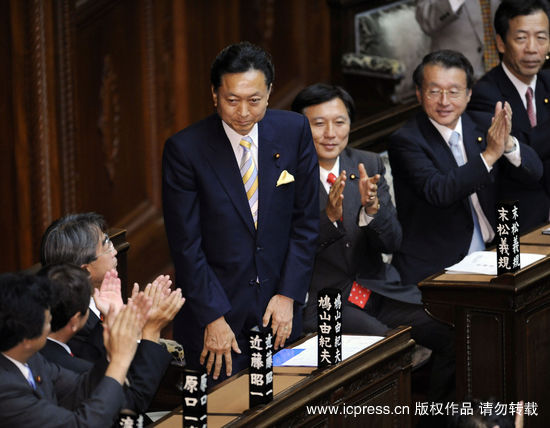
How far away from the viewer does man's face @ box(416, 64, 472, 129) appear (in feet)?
15.6

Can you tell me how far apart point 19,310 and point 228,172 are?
3.82ft

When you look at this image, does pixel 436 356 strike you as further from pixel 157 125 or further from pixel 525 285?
pixel 157 125

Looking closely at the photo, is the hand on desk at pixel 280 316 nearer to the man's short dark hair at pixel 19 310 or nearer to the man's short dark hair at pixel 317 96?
the man's short dark hair at pixel 317 96

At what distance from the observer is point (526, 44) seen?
199 inches

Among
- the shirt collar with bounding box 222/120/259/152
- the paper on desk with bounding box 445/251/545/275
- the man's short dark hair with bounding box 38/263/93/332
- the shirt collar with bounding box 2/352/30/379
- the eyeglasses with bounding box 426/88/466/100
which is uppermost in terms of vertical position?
the eyeglasses with bounding box 426/88/466/100

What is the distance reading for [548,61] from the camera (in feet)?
20.7

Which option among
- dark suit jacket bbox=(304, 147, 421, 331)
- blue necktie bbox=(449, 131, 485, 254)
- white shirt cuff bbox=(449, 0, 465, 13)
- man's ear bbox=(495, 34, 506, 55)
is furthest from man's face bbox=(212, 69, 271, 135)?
white shirt cuff bbox=(449, 0, 465, 13)

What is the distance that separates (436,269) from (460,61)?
2.91 feet

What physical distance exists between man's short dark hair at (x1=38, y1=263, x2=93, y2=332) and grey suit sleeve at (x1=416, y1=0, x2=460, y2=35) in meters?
3.84

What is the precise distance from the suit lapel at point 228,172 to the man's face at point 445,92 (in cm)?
129

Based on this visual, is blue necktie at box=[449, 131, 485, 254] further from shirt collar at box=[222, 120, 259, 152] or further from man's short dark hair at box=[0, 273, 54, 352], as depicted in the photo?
man's short dark hair at box=[0, 273, 54, 352]

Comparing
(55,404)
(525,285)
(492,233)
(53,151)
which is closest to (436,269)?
(492,233)

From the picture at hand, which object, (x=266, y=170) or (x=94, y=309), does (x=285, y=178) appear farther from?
(x=94, y=309)

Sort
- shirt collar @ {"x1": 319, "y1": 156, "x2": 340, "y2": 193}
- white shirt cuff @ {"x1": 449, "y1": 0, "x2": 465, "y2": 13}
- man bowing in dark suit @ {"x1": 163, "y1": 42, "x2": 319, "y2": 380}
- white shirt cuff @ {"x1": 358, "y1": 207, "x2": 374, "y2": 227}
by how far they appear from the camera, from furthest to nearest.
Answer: white shirt cuff @ {"x1": 449, "y1": 0, "x2": 465, "y2": 13}, shirt collar @ {"x1": 319, "y1": 156, "x2": 340, "y2": 193}, white shirt cuff @ {"x1": 358, "y1": 207, "x2": 374, "y2": 227}, man bowing in dark suit @ {"x1": 163, "y1": 42, "x2": 319, "y2": 380}
